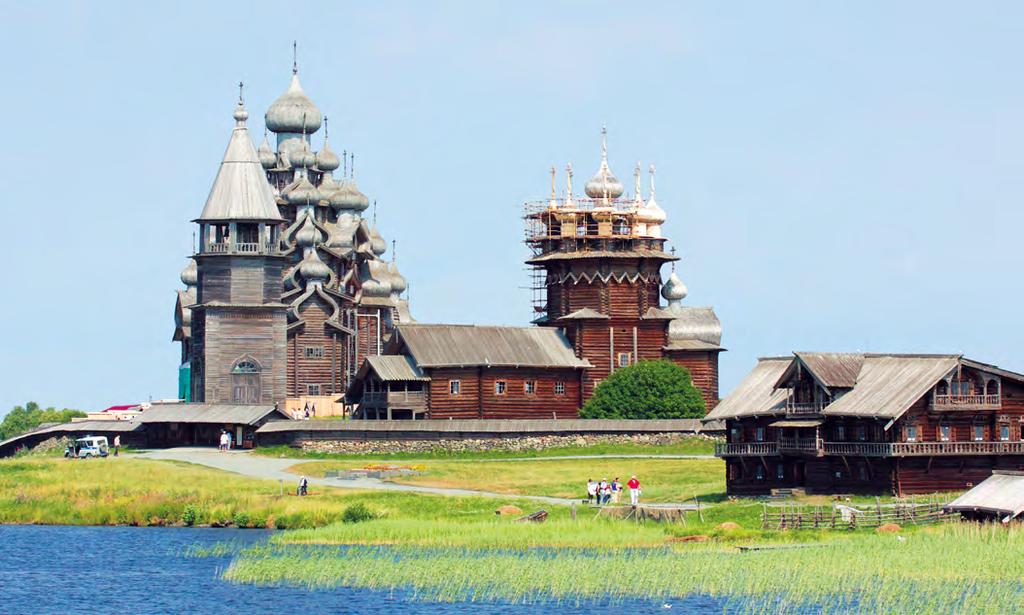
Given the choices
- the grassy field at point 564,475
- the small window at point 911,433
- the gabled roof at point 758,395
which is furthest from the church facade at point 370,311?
the small window at point 911,433

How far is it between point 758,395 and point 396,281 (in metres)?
45.0

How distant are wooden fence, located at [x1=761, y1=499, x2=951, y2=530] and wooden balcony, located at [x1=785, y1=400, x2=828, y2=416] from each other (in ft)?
26.2

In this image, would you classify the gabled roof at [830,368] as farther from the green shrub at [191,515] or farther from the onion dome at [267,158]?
the onion dome at [267,158]

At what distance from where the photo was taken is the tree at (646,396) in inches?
3637

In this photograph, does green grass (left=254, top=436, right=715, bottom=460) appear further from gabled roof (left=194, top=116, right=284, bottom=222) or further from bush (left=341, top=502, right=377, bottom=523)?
bush (left=341, top=502, right=377, bottom=523)

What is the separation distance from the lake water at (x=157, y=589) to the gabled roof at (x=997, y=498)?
12.0 meters

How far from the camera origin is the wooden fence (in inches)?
2254

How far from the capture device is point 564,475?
257 ft

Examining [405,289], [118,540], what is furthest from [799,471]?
[405,289]

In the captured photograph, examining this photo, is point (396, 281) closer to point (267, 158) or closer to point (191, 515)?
point (267, 158)

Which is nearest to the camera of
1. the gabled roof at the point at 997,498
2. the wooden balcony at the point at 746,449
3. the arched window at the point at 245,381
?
the gabled roof at the point at 997,498

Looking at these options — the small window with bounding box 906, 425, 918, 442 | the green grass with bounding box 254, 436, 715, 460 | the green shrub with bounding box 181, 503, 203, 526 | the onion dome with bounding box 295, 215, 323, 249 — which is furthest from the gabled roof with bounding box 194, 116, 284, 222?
the small window with bounding box 906, 425, 918, 442

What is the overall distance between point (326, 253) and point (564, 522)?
48.7m

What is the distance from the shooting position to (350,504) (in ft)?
220
